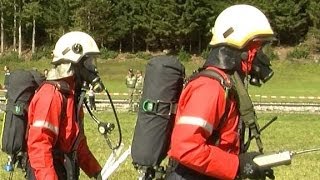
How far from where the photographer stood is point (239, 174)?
5.01 m

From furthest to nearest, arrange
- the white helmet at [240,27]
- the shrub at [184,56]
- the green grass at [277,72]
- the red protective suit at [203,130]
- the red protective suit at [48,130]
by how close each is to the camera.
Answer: the shrub at [184,56], the green grass at [277,72], the red protective suit at [48,130], the white helmet at [240,27], the red protective suit at [203,130]

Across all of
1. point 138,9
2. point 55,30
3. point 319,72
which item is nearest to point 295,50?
point 319,72

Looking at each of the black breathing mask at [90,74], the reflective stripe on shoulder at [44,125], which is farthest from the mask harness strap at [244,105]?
the black breathing mask at [90,74]

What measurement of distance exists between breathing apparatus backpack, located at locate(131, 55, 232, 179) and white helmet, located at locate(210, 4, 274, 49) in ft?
2.37

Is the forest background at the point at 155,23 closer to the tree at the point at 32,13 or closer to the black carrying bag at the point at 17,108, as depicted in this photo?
the tree at the point at 32,13

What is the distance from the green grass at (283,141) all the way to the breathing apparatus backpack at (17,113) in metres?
3.22

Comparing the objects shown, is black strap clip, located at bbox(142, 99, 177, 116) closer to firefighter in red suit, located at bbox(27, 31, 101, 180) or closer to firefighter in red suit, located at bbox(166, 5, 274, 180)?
firefighter in red suit, located at bbox(166, 5, 274, 180)

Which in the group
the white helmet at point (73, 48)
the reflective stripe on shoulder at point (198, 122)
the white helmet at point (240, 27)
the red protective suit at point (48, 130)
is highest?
the white helmet at point (240, 27)

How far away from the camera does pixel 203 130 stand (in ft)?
16.0

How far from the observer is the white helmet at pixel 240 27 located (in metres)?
5.11

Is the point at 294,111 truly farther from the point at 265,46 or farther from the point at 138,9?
the point at 138,9

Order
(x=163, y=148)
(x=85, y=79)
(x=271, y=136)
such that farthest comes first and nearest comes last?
(x=271, y=136) < (x=85, y=79) < (x=163, y=148)

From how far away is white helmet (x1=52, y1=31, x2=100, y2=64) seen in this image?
23.2 feet

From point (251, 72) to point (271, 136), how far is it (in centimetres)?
1557
